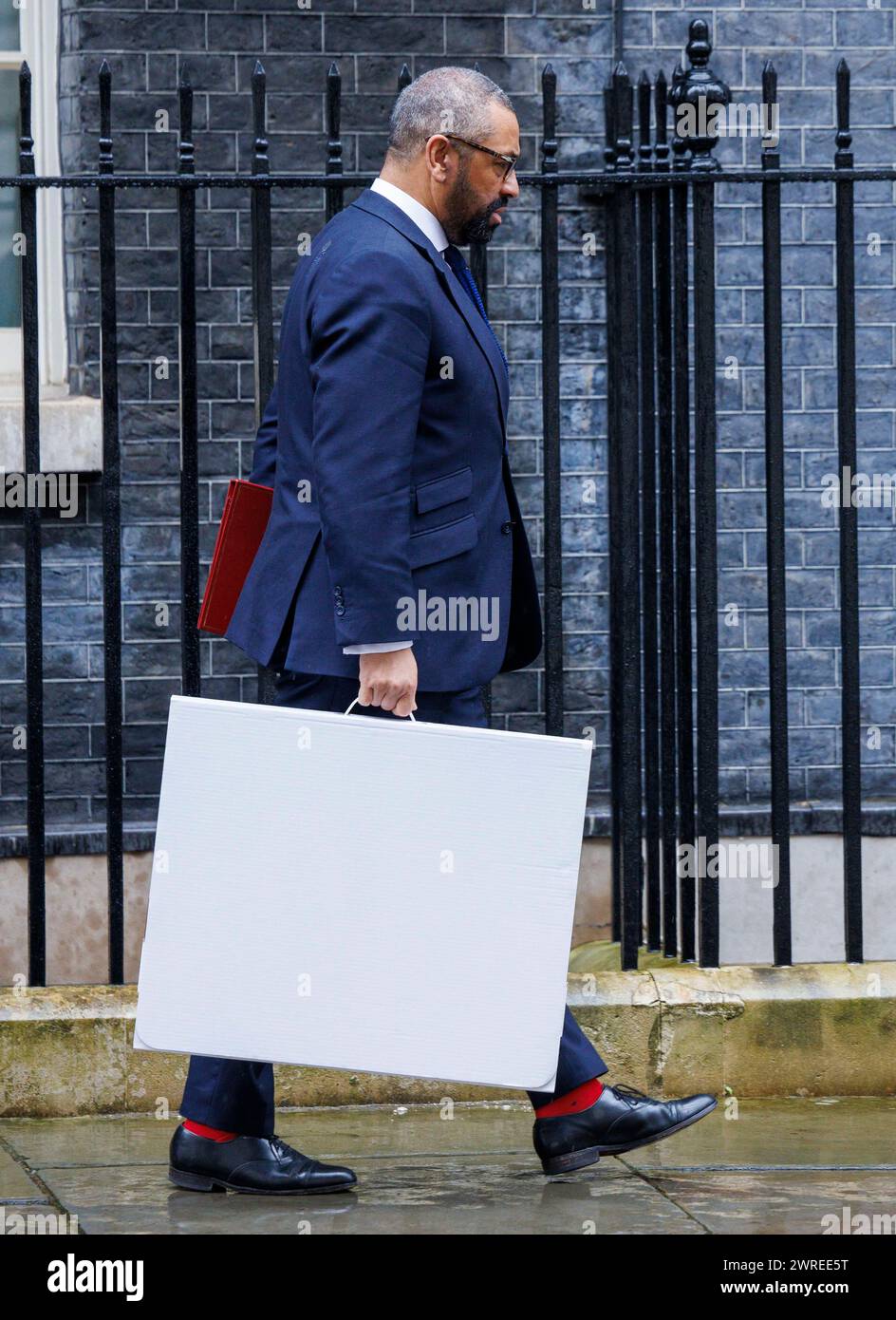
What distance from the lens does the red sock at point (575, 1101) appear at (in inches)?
154

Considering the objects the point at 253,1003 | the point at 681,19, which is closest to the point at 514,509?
the point at 253,1003

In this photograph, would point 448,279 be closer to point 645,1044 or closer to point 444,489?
Result: point 444,489

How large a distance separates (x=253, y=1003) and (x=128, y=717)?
2.85 m

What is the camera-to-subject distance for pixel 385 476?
3467mm

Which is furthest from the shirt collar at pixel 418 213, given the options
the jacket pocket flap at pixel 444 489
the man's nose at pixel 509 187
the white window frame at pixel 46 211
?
the white window frame at pixel 46 211

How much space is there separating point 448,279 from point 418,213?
14 centimetres

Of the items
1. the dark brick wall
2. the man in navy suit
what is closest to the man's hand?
the man in navy suit

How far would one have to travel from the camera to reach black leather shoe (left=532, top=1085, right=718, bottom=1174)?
154 inches

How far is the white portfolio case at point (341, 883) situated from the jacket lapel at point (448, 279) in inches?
30.0

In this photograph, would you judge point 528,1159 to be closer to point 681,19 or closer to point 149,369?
point 149,369

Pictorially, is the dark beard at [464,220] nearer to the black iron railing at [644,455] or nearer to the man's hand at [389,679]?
the black iron railing at [644,455]

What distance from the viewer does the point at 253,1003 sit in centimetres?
356

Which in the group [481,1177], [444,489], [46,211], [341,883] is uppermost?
[46,211]

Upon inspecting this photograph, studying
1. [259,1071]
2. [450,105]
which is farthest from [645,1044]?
[450,105]
